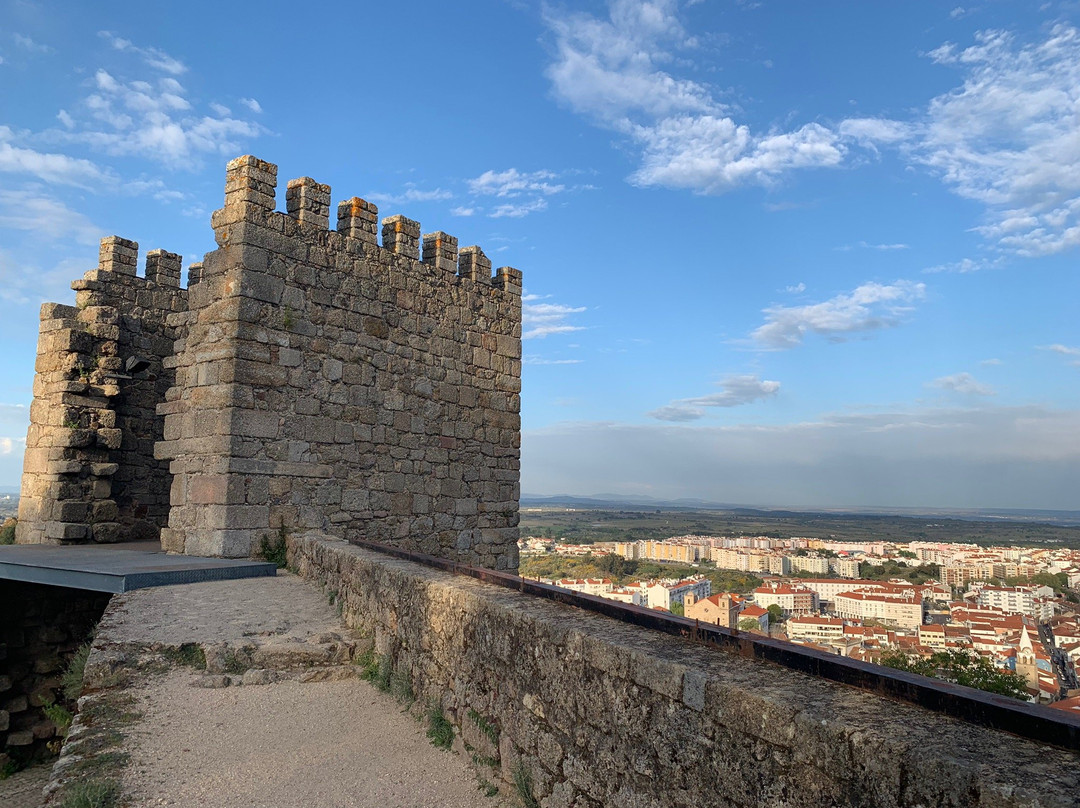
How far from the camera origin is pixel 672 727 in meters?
2.29

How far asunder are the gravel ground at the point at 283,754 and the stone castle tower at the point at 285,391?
373 cm

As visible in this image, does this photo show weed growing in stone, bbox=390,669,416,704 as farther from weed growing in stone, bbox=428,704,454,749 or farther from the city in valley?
the city in valley

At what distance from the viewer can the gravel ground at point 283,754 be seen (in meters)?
3.14

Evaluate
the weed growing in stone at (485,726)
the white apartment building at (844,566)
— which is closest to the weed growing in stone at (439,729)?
the weed growing in stone at (485,726)

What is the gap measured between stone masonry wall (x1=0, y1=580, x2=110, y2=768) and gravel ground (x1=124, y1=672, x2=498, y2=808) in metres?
5.86

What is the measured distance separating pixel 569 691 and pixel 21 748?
29.6 ft

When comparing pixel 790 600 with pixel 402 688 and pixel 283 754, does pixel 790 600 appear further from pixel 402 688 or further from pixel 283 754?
pixel 283 754

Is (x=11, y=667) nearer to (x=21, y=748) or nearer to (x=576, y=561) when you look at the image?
(x=21, y=748)

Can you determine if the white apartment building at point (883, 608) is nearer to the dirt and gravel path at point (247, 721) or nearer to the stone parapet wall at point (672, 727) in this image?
the stone parapet wall at point (672, 727)

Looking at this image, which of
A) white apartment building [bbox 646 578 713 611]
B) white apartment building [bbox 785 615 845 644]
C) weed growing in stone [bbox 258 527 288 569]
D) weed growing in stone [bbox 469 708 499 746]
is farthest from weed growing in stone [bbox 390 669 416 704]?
weed growing in stone [bbox 258 527 288 569]

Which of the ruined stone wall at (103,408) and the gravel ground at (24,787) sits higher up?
the ruined stone wall at (103,408)

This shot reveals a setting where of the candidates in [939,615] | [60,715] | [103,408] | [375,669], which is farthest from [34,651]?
[939,615]

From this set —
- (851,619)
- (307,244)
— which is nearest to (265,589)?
(307,244)

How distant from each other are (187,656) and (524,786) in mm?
2776
